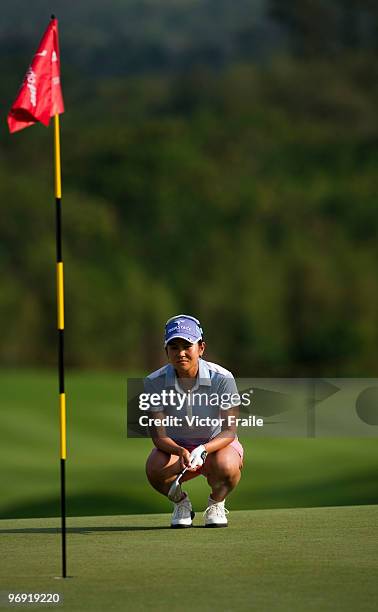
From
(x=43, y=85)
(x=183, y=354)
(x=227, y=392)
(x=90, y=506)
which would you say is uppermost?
(x=43, y=85)

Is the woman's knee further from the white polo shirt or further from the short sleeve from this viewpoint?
the short sleeve

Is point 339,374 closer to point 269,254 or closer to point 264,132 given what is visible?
point 269,254

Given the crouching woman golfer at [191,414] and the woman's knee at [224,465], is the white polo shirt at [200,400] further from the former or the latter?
the woman's knee at [224,465]

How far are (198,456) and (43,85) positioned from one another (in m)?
2.15

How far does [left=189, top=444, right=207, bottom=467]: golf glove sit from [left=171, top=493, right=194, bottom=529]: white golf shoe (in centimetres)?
52

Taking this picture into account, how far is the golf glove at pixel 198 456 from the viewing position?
7594 mm

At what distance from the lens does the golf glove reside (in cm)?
759

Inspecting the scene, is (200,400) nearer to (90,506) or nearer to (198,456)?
(198,456)

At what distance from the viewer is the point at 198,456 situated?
7.61m

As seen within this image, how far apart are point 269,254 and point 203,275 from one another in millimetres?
2836

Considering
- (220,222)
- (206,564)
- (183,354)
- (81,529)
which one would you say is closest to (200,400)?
(183,354)

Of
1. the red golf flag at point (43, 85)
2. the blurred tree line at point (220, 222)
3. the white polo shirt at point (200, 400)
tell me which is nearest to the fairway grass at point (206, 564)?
the white polo shirt at point (200, 400)

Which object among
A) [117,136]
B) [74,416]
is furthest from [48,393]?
[117,136]

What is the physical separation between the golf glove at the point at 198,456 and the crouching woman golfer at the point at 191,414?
0.03 meters
